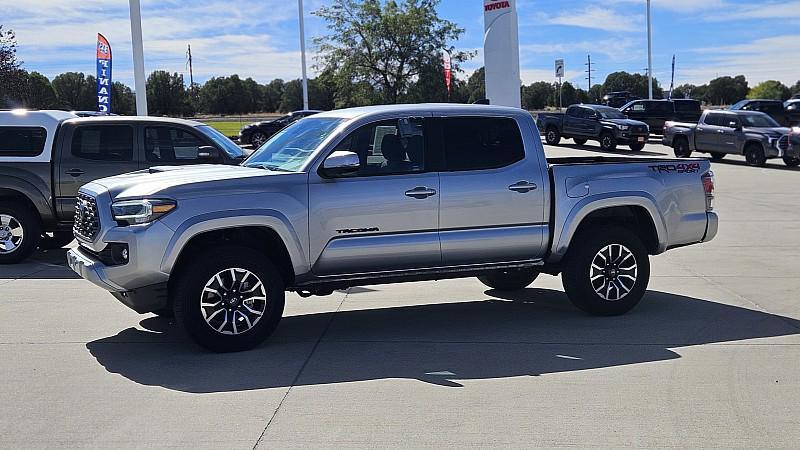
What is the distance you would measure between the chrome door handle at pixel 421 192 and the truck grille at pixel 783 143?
856 inches

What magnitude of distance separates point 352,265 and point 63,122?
6.18 meters

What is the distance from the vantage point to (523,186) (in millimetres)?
7609

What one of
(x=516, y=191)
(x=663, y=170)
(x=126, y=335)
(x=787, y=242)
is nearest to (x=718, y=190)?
(x=787, y=242)

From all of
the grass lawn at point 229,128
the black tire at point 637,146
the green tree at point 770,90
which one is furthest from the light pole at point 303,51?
the green tree at point 770,90

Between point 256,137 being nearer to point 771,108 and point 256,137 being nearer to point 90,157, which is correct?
point 771,108

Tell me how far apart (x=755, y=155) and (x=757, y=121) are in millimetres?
1308

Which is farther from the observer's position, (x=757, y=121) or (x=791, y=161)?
(x=757, y=121)

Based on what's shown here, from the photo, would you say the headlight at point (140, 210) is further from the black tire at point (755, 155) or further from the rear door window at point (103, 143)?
the black tire at point (755, 155)

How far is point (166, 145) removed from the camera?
1165 cm

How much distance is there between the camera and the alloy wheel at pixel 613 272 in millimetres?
7984

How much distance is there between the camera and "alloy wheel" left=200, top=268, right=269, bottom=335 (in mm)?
6734

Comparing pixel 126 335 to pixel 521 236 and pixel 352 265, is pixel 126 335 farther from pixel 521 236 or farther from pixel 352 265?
pixel 521 236

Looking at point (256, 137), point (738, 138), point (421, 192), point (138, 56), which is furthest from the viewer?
point (256, 137)

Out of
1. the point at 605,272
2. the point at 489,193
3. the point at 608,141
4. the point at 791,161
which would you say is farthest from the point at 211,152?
the point at 608,141
